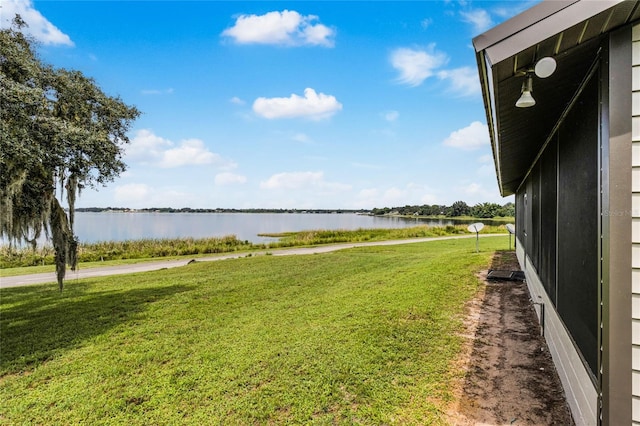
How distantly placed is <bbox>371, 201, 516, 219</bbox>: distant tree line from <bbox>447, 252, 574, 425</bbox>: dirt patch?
6587 cm

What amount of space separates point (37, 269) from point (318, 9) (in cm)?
1572

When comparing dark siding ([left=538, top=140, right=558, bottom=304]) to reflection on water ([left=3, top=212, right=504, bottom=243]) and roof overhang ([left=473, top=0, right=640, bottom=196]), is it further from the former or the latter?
reflection on water ([left=3, top=212, right=504, bottom=243])

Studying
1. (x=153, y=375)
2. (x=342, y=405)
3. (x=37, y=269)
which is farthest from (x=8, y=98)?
(x=37, y=269)

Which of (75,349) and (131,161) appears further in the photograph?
(131,161)

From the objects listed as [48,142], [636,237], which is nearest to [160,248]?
[48,142]

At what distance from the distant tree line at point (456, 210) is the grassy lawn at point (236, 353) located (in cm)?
6609

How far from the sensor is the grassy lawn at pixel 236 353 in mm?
3461

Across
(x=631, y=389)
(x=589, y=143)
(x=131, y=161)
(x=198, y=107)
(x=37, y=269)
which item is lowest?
(x=37, y=269)

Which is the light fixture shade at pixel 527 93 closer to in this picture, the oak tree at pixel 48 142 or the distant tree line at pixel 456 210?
the oak tree at pixel 48 142

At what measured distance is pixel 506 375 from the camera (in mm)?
3936

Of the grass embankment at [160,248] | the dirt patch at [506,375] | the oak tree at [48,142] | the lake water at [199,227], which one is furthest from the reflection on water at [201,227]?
the dirt patch at [506,375]

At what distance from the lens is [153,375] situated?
430 cm

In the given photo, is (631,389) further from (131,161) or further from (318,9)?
(318,9)

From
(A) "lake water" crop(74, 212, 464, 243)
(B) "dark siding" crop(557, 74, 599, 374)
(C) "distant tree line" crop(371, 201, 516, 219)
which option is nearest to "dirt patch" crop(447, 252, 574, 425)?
(B) "dark siding" crop(557, 74, 599, 374)
